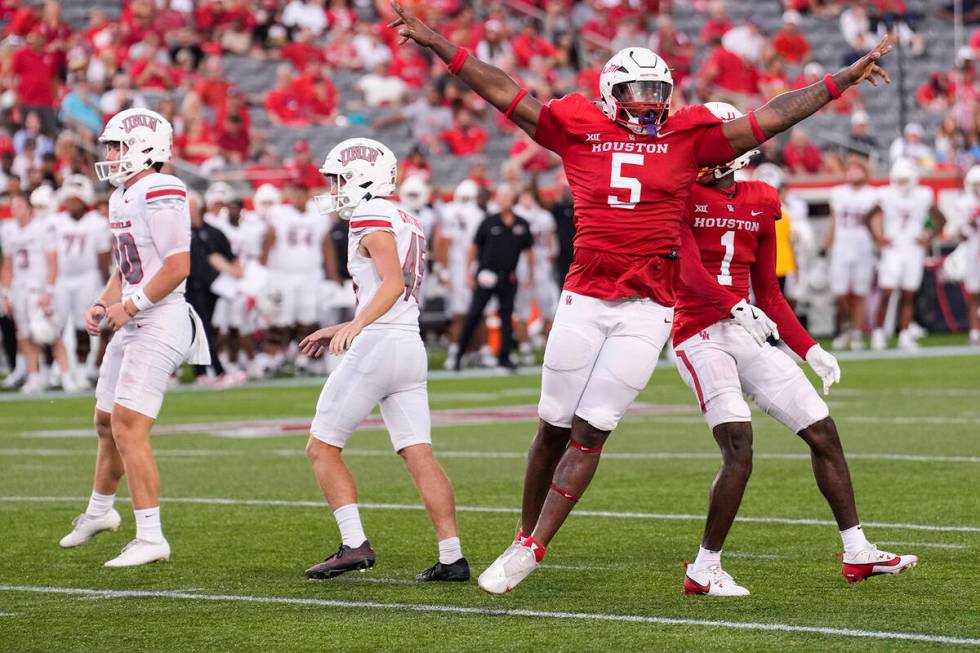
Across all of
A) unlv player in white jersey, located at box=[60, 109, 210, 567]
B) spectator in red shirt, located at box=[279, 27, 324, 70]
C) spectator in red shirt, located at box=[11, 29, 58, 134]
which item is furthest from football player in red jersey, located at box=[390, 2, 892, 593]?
spectator in red shirt, located at box=[279, 27, 324, 70]

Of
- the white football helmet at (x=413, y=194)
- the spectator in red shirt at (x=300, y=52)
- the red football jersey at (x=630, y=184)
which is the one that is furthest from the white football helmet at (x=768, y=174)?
the red football jersey at (x=630, y=184)

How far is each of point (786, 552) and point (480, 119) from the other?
65.4ft

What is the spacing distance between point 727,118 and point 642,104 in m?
0.39

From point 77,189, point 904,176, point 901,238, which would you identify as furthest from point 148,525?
point 904,176

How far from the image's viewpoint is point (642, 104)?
7.11 metres

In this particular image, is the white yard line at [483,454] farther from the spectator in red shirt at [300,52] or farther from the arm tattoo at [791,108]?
the spectator in red shirt at [300,52]

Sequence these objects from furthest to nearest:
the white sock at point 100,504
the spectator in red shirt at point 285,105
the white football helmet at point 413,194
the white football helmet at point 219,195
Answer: the spectator in red shirt at point 285,105
the white football helmet at point 219,195
the white football helmet at point 413,194
the white sock at point 100,504

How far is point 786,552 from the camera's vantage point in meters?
8.20

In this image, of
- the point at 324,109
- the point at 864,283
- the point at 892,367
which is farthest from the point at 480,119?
the point at 892,367

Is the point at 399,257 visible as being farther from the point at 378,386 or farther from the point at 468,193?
the point at 468,193

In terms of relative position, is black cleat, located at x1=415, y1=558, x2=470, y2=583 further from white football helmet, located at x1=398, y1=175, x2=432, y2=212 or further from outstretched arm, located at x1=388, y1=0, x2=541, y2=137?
white football helmet, located at x1=398, y1=175, x2=432, y2=212

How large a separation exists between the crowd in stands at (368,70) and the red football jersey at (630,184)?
14772 mm

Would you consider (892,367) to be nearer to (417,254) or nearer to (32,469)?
(32,469)

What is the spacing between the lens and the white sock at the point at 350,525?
7.78m
